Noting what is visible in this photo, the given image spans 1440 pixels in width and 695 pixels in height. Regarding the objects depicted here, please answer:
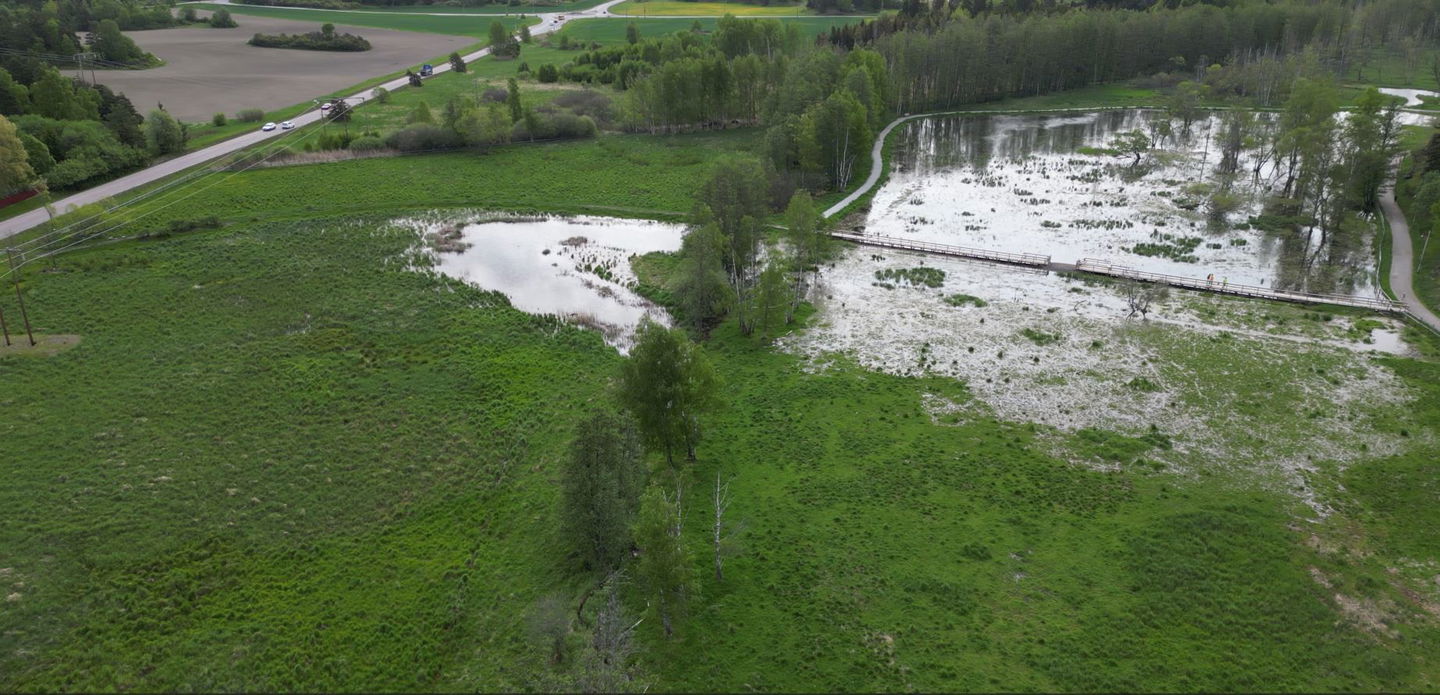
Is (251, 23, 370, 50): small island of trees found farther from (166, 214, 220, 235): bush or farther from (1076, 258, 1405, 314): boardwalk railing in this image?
(1076, 258, 1405, 314): boardwalk railing

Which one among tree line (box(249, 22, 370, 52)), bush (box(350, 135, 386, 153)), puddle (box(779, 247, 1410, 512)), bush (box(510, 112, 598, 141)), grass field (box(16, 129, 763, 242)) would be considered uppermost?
tree line (box(249, 22, 370, 52))

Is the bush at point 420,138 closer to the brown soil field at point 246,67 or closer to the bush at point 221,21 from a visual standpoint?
the brown soil field at point 246,67

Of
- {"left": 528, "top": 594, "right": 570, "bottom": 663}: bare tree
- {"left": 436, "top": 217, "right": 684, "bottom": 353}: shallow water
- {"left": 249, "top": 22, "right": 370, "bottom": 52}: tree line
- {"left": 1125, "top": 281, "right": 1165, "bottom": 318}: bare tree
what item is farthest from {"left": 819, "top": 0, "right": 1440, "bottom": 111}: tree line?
{"left": 249, "top": 22, "right": 370, "bottom": 52}: tree line

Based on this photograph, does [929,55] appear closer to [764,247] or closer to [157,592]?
[764,247]

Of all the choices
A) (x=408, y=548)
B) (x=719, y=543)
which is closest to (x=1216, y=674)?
(x=719, y=543)

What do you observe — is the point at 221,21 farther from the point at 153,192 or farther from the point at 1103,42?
the point at 1103,42

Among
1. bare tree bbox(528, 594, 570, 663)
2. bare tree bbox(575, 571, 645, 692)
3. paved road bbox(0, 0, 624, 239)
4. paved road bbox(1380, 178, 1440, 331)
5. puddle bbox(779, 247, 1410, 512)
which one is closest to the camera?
bare tree bbox(575, 571, 645, 692)
